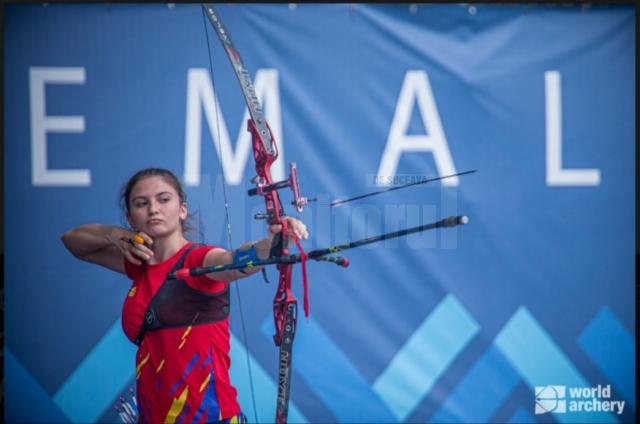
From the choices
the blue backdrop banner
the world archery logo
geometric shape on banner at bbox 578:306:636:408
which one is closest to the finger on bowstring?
the blue backdrop banner

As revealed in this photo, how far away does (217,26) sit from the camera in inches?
87.9

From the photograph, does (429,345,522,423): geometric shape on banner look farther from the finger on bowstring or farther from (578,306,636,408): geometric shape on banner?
the finger on bowstring

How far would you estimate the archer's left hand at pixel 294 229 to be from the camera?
5.76 feet

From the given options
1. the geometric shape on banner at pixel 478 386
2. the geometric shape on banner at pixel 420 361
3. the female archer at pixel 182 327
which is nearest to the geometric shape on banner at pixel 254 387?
the geometric shape on banner at pixel 420 361

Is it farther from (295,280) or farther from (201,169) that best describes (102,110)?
(295,280)

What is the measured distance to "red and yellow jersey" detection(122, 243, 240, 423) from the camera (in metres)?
1.85

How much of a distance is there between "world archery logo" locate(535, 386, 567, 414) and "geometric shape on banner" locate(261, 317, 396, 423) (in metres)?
0.60

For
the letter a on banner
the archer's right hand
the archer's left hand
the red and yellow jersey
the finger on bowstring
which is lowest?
the red and yellow jersey

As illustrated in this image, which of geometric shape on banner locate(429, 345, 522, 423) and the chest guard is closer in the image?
the chest guard

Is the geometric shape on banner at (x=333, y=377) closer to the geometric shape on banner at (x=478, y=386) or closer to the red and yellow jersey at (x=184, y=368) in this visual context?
the geometric shape on banner at (x=478, y=386)

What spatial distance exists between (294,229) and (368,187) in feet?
3.50

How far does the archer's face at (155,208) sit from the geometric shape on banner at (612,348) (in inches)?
68.0

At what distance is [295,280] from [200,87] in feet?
2.73

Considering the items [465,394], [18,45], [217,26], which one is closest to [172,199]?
[217,26]
